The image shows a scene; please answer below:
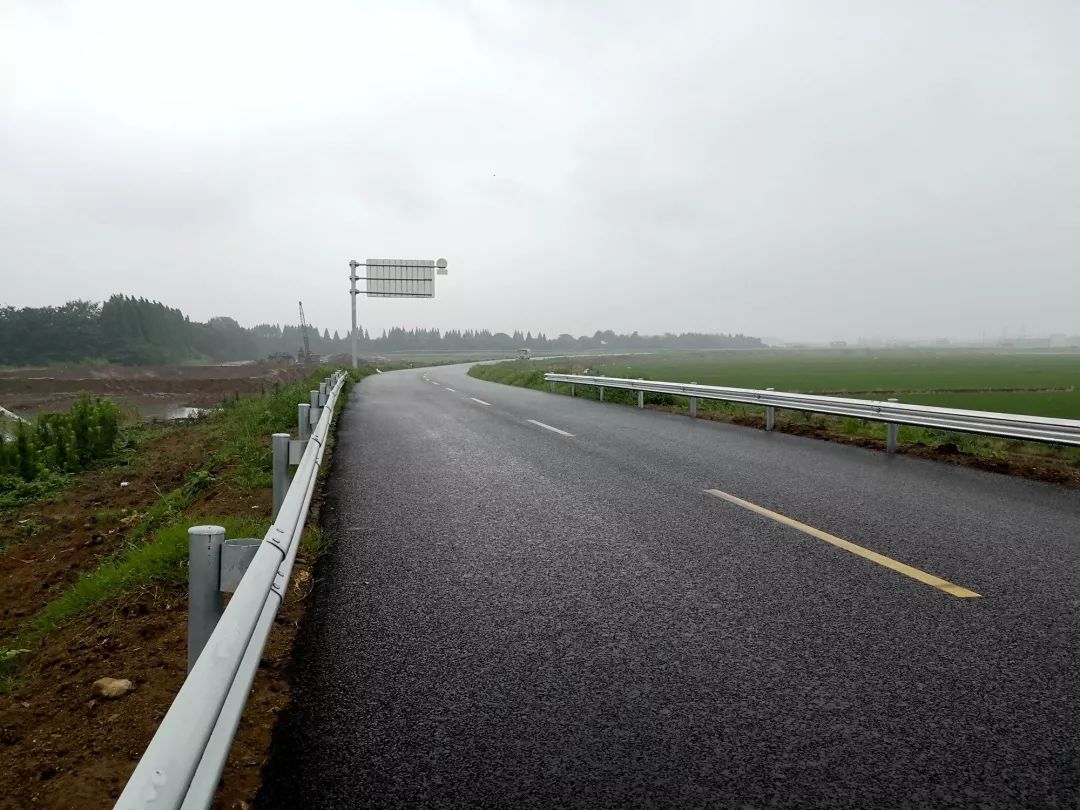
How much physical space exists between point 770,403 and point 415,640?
1097 centimetres

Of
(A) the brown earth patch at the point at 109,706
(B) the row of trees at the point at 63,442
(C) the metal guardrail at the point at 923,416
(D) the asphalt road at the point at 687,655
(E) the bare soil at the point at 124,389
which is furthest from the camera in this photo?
(E) the bare soil at the point at 124,389

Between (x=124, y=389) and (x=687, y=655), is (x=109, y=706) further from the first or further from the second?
(x=124, y=389)

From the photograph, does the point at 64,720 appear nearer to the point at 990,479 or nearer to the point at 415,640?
the point at 415,640

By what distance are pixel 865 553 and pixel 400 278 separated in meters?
41.4

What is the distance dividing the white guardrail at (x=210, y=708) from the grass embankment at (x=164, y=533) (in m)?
2.53

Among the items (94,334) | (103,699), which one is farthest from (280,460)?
(94,334)

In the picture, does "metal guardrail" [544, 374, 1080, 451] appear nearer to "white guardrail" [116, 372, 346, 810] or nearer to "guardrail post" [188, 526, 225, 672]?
"white guardrail" [116, 372, 346, 810]

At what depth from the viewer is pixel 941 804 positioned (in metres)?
2.30

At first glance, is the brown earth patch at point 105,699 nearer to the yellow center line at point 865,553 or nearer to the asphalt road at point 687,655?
the asphalt road at point 687,655

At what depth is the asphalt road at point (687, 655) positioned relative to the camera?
2482 mm

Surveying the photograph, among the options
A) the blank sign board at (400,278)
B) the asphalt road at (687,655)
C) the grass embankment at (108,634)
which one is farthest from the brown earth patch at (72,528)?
the blank sign board at (400,278)

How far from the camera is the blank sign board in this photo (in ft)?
143

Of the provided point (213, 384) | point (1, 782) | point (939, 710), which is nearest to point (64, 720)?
point (1, 782)

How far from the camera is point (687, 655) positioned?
3473 mm
